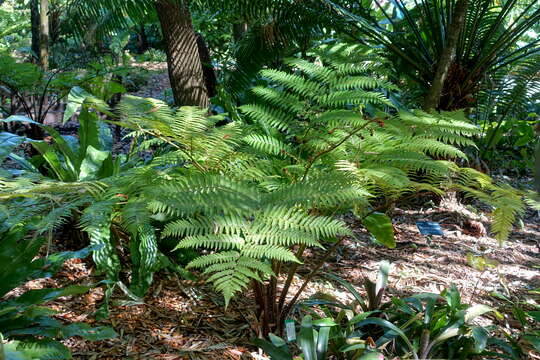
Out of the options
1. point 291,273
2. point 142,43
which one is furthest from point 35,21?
point 291,273

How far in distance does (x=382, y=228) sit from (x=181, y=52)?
1.65 m

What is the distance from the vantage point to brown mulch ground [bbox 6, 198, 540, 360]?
167 centimetres

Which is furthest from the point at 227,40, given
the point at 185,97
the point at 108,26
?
the point at 185,97

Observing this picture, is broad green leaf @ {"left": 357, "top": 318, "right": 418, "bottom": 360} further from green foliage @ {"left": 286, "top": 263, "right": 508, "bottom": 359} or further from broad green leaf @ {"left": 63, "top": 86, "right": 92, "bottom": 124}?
broad green leaf @ {"left": 63, "top": 86, "right": 92, "bottom": 124}

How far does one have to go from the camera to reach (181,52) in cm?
284

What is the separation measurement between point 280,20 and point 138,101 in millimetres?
1883

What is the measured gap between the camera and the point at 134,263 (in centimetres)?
189

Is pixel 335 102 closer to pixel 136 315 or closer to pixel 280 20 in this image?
pixel 136 315

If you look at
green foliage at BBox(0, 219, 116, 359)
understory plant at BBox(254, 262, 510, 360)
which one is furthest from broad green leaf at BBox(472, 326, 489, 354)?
green foliage at BBox(0, 219, 116, 359)

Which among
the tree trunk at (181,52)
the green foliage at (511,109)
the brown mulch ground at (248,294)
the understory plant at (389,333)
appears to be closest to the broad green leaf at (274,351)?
the understory plant at (389,333)

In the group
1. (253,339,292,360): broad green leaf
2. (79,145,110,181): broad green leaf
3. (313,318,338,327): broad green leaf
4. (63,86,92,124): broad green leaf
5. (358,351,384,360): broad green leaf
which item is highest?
(63,86,92,124): broad green leaf

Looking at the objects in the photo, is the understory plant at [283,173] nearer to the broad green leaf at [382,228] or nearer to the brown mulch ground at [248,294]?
the brown mulch ground at [248,294]

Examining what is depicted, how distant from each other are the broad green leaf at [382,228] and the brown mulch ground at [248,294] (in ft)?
0.93

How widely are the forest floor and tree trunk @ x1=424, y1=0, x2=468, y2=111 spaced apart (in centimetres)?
89
